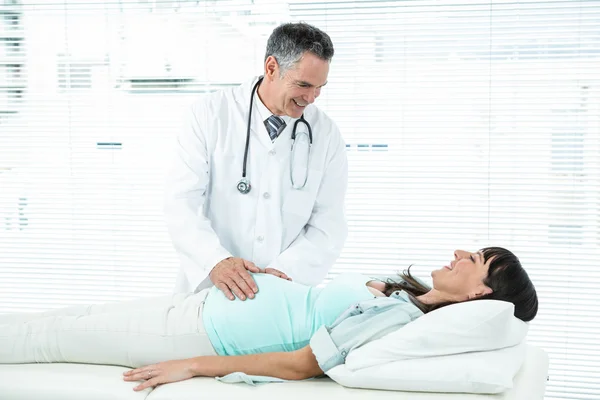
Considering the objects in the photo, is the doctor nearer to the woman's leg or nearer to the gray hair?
the gray hair

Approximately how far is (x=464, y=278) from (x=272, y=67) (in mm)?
908

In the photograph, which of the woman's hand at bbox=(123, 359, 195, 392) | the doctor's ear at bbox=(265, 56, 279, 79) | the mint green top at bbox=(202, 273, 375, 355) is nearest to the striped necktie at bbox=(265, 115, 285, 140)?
the doctor's ear at bbox=(265, 56, 279, 79)

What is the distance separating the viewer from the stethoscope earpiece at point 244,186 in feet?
7.18

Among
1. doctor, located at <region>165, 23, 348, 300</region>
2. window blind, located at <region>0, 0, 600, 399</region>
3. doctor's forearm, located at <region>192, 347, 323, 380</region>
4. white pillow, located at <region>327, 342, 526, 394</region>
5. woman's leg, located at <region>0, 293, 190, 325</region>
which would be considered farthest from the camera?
window blind, located at <region>0, 0, 600, 399</region>

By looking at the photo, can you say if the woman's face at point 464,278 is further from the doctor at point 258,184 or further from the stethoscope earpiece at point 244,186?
the stethoscope earpiece at point 244,186

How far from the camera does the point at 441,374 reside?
158cm

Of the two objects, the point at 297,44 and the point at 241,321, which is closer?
the point at 241,321

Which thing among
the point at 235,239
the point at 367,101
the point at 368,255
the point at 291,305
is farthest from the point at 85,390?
the point at 367,101

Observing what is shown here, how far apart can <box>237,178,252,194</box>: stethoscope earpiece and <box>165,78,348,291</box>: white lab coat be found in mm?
28

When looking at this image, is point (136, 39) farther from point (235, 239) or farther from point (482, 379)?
point (482, 379)

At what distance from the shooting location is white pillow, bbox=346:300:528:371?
5.31 ft

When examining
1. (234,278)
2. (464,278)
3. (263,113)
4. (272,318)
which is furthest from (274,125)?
(464,278)

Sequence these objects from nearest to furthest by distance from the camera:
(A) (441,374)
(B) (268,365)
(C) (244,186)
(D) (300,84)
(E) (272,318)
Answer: (A) (441,374)
(B) (268,365)
(E) (272,318)
(D) (300,84)
(C) (244,186)

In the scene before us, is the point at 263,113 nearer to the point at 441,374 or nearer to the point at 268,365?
the point at 268,365
